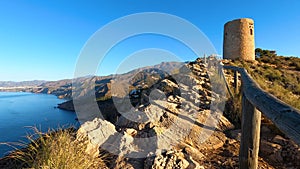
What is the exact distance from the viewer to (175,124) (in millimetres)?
3791

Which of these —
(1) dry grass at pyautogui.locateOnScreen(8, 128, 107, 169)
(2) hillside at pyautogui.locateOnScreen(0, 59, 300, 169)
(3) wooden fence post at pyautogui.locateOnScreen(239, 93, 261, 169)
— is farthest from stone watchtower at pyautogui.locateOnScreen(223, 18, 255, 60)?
(1) dry grass at pyautogui.locateOnScreen(8, 128, 107, 169)

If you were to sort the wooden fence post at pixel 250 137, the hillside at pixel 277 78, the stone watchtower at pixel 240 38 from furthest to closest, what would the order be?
the stone watchtower at pixel 240 38, the hillside at pixel 277 78, the wooden fence post at pixel 250 137

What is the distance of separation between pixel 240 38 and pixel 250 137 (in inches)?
738

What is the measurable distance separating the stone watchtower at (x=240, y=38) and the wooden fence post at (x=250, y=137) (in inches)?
730

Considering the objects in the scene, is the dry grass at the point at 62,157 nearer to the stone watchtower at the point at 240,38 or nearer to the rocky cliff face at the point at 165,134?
the rocky cliff face at the point at 165,134

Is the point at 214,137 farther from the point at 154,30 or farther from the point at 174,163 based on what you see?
the point at 154,30

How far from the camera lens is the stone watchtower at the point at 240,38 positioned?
729 inches

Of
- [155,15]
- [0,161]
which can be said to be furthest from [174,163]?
[155,15]

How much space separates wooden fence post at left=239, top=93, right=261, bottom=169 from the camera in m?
2.08

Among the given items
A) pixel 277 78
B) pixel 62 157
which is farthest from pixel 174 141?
pixel 277 78

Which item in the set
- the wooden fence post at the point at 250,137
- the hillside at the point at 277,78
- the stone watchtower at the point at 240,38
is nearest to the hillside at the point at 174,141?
the wooden fence post at the point at 250,137

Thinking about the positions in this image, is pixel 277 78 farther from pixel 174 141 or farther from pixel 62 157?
pixel 62 157

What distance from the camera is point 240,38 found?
61.1ft

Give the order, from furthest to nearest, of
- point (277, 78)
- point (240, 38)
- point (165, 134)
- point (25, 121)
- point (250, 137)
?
point (25, 121)
point (240, 38)
point (277, 78)
point (165, 134)
point (250, 137)
